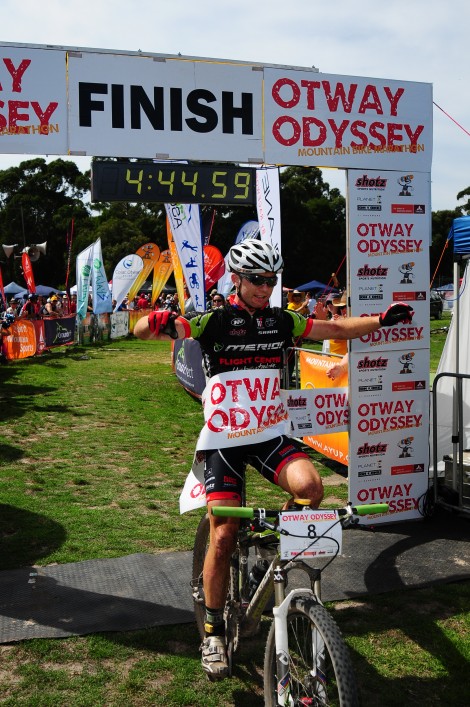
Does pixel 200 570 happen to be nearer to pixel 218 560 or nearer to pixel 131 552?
pixel 218 560

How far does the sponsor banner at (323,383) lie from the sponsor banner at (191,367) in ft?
10.5

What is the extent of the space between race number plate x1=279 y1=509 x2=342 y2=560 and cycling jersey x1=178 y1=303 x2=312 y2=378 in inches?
43.9

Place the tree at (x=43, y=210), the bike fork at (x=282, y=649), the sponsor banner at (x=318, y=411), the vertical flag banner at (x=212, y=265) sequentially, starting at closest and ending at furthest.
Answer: the bike fork at (x=282, y=649) < the sponsor banner at (x=318, y=411) < the vertical flag banner at (x=212, y=265) < the tree at (x=43, y=210)

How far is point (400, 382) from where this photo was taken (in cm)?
649

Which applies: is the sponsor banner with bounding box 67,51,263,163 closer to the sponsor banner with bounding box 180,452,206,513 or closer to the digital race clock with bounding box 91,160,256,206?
the digital race clock with bounding box 91,160,256,206

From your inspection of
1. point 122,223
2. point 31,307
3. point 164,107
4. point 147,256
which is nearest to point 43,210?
point 122,223

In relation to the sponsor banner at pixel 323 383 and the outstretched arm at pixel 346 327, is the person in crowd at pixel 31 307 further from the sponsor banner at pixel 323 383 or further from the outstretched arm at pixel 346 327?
the outstretched arm at pixel 346 327

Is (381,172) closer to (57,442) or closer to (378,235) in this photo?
(378,235)

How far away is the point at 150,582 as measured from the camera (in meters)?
5.12

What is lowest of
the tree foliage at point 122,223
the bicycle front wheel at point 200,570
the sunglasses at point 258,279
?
the bicycle front wheel at point 200,570

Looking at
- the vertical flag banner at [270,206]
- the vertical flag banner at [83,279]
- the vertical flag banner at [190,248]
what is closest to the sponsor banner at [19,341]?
the vertical flag banner at [83,279]

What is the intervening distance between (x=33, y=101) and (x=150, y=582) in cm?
380

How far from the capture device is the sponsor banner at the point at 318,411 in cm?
623

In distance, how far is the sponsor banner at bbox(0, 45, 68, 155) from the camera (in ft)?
17.7
